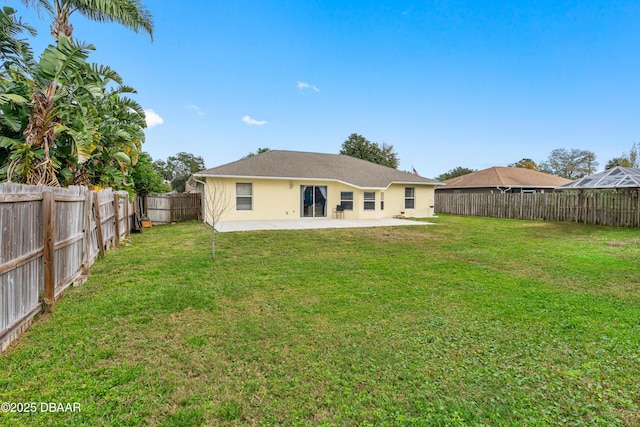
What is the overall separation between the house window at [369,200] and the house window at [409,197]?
108 inches

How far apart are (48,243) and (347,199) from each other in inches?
Result: 560

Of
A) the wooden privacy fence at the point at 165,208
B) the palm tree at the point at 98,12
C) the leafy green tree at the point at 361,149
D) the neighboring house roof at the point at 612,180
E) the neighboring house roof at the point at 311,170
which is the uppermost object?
the leafy green tree at the point at 361,149

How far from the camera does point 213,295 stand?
464 centimetres

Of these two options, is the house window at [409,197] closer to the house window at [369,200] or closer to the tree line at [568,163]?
the house window at [369,200]

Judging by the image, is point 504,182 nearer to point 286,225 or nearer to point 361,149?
point 361,149

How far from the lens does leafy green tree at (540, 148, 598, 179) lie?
143ft

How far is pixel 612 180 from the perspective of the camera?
14352mm

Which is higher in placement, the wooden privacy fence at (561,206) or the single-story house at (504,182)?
the single-story house at (504,182)

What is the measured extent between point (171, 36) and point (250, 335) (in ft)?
51.8

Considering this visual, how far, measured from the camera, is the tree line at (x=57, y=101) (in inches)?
247

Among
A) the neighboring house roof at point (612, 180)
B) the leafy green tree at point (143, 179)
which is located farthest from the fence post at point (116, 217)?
the neighboring house roof at point (612, 180)

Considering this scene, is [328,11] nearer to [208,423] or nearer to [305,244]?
[305,244]

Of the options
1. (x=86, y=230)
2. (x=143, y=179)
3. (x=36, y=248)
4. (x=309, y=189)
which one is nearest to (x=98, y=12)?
(x=143, y=179)

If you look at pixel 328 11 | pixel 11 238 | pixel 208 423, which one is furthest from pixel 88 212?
pixel 328 11
